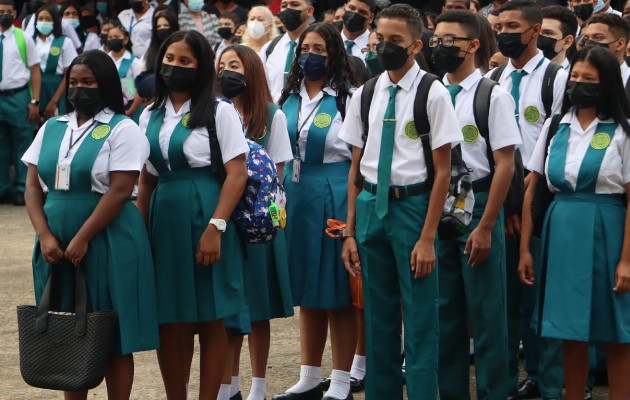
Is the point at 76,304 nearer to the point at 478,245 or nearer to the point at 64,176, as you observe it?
the point at 64,176

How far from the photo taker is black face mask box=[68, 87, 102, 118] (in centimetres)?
570

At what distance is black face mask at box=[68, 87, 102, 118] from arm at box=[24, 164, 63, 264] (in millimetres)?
341

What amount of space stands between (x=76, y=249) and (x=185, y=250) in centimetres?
52

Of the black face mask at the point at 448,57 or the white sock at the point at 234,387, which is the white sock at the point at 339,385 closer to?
the white sock at the point at 234,387

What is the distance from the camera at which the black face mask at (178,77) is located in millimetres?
5840

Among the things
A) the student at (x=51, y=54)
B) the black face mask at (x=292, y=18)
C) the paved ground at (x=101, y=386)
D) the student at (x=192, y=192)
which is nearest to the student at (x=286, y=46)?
the black face mask at (x=292, y=18)

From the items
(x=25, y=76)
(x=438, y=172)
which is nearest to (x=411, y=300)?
(x=438, y=172)

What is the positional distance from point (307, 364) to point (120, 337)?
4.86ft

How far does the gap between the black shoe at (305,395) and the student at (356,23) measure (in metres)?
2.89

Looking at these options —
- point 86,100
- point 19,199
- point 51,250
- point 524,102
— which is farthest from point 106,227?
point 19,199

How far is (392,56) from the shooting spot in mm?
5543

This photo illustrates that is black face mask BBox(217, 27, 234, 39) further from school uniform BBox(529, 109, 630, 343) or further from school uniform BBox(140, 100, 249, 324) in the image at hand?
school uniform BBox(529, 109, 630, 343)

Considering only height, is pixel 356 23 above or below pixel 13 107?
above

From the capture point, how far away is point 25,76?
536 inches
